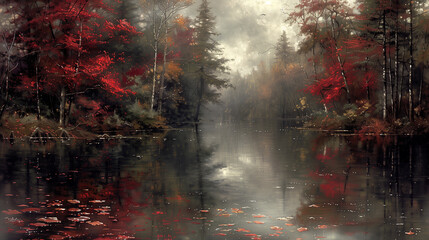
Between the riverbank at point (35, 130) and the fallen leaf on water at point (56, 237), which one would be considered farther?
the riverbank at point (35, 130)

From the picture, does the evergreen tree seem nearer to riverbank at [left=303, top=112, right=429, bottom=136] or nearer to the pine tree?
the pine tree

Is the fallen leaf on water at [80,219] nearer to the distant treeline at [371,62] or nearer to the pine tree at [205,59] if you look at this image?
the distant treeline at [371,62]

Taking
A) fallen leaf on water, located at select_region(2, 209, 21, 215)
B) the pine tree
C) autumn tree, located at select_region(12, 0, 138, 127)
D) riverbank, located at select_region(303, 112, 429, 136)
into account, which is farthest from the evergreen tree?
fallen leaf on water, located at select_region(2, 209, 21, 215)

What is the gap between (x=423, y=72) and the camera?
40.2 meters

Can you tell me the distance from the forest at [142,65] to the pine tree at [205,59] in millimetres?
2476

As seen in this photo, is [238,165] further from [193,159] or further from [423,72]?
[423,72]

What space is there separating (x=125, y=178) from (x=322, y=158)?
8299mm

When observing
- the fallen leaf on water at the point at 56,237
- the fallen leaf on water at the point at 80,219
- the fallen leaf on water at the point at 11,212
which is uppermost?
the fallen leaf on water at the point at 11,212

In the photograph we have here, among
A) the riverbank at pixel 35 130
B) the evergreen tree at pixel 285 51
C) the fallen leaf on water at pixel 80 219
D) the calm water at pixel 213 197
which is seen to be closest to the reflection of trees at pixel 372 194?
the calm water at pixel 213 197

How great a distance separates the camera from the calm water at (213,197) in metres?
7.84

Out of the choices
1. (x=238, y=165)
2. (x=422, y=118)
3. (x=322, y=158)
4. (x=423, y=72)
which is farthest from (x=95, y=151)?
(x=423, y=72)

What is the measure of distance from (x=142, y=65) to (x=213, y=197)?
1249 inches

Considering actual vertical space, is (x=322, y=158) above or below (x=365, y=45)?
below

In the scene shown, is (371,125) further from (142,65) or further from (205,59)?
(205,59)
